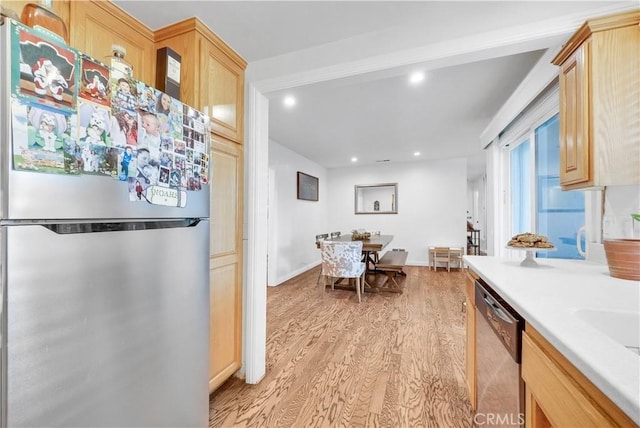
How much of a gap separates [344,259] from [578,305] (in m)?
2.78

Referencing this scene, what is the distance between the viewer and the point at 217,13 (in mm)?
1458

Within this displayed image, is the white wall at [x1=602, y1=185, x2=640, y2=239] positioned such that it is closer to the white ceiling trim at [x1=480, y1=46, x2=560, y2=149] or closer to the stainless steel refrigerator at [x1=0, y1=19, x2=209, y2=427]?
the white ceiling trim at [x1=480, y1=46, x2=560, y2=149]

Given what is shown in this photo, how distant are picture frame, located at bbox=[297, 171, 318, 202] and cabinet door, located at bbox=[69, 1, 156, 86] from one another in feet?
12.1

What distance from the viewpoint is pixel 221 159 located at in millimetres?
1675

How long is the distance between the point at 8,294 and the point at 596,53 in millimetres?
2283

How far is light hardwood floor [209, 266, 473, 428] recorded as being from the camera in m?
1.54

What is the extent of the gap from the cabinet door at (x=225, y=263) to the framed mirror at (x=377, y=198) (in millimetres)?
4894

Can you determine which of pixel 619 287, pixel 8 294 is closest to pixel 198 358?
pixel 8 294

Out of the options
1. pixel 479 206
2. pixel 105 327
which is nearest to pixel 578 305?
pixel 105 327

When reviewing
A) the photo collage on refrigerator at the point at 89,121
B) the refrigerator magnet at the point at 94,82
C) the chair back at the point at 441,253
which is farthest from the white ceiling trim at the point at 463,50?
the chair back at the point at 441,253

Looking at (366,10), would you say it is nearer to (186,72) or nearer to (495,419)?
(186,72)

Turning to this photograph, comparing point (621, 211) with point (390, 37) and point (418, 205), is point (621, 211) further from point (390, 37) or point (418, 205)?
point (418, 205)

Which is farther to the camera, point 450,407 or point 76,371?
point 450,407

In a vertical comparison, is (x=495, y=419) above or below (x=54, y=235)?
below
